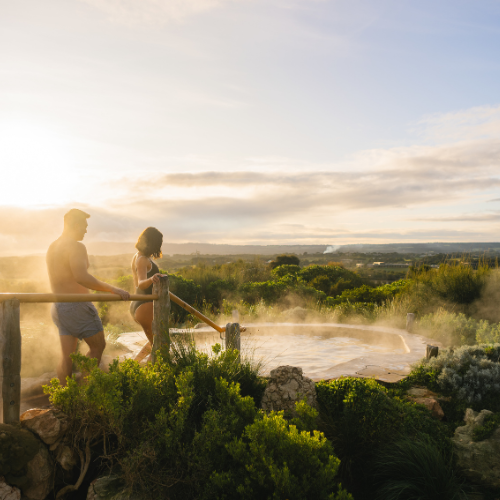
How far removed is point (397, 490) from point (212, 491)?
157 cm

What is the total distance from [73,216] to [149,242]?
1.01 m

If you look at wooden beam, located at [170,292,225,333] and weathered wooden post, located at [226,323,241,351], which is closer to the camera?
wooden beam, located at [170,292,225,333]

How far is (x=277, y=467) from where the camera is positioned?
98.6 inches

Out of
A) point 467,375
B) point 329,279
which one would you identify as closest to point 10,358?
point 467,375

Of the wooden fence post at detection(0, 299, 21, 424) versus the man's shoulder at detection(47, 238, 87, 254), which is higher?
the man's shoulder at detection(47, 238, 87, 254)

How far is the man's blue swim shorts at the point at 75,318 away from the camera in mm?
3486

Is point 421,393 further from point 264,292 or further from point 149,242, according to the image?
point 264,292

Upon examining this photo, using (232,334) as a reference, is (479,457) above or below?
below

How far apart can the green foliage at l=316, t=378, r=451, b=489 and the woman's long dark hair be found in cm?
232

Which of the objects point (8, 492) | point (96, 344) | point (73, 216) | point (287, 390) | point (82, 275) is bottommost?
point (8, 492)

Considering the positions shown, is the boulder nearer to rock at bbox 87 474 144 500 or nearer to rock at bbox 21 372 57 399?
rock at bbox 87 474 144 500

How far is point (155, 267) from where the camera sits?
458 centimetres

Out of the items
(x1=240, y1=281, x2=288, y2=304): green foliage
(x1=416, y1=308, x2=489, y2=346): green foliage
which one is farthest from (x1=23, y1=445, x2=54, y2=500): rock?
(x1=240, y1=281, x2=288, y2=304): green foliage

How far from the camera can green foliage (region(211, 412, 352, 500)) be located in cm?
245
